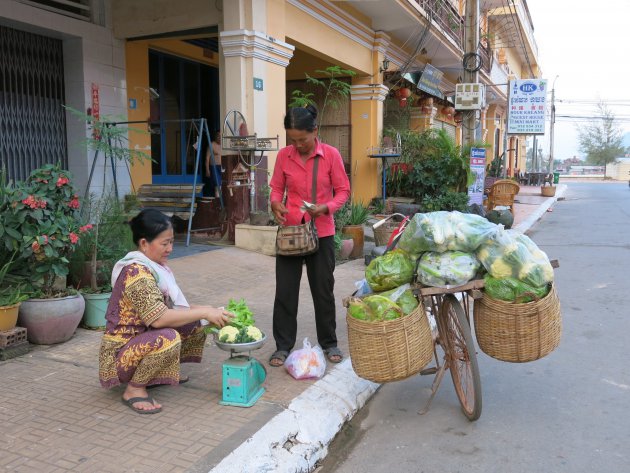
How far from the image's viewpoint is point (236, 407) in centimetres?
336

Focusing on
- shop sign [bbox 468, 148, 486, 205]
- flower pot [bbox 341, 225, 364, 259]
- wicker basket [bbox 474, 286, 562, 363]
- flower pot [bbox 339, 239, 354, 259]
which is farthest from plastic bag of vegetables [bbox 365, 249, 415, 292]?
shop sign [bbox 468, 148, 486, 205]

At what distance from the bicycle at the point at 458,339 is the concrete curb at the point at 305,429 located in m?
0.50

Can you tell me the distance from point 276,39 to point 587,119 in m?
59.0

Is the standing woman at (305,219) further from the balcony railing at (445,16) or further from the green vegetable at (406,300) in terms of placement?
the balcony railing at (445,16)

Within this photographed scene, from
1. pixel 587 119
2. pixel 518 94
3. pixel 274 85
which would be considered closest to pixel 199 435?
pixel 274 85

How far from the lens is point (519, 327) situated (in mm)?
3133

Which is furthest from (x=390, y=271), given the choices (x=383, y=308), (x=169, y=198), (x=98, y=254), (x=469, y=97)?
(x=469, y=97)

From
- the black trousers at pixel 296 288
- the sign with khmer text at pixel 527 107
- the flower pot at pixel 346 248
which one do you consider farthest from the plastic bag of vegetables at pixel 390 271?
the sign with khmer text at pixel 527 107

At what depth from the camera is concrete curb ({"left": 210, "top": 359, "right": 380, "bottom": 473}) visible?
9.04ft

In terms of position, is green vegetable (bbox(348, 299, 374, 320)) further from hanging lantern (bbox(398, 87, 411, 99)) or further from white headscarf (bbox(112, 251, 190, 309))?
hanging lantern (bbox(398, 87, 411, 99))

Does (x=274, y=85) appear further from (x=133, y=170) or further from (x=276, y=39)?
(x=133, y=170)

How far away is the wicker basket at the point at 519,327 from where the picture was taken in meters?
3.11

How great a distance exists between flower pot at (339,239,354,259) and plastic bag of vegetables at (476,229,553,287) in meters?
5.23

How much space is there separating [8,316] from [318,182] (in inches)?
99.5
